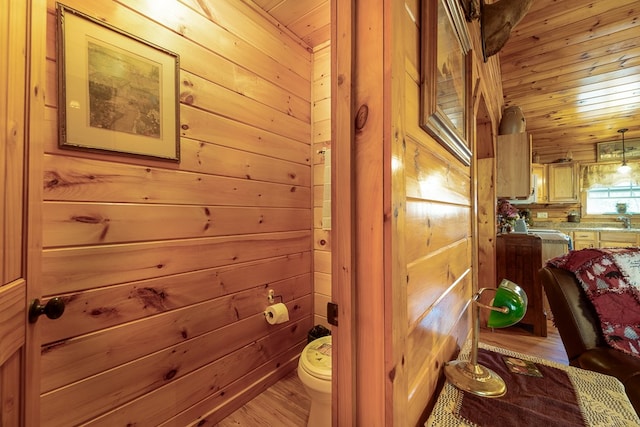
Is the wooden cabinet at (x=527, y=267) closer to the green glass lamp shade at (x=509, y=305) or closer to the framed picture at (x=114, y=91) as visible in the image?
the green glass lamp shade at (x=509, y=305)

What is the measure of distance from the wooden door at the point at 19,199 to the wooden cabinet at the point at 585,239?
6534mm

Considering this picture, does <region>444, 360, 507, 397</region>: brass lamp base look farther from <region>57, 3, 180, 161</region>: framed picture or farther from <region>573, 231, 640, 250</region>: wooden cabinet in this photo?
<region>573, 231, 640, 250</region>: wooden cabinet

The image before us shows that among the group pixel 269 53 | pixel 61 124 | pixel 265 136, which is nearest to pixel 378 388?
pixel 61 124

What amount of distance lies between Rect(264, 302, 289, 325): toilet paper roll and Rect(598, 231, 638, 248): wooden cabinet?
544cm

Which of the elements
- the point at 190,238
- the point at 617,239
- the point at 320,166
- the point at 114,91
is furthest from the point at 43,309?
the point at 617,239

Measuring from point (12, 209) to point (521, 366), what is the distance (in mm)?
→ 1706

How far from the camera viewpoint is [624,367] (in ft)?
3.57

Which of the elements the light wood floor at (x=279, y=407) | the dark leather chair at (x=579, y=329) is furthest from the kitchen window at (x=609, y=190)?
the dark leather chair at (x=579, y=329)

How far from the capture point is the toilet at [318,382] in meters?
1.29

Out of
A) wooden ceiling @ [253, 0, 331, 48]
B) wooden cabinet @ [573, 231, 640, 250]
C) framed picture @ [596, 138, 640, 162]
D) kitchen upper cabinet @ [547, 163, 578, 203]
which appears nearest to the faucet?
wooden cabinet @ [573, 231, 640, 250]

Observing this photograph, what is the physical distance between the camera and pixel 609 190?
15.7ft

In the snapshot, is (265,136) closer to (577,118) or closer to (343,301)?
(343,301)

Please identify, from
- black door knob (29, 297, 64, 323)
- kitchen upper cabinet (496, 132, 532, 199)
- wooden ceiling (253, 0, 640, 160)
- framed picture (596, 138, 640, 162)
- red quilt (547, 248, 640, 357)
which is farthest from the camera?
framed picture (596, 138, 640, 162)

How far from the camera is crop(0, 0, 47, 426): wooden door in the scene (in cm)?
67
